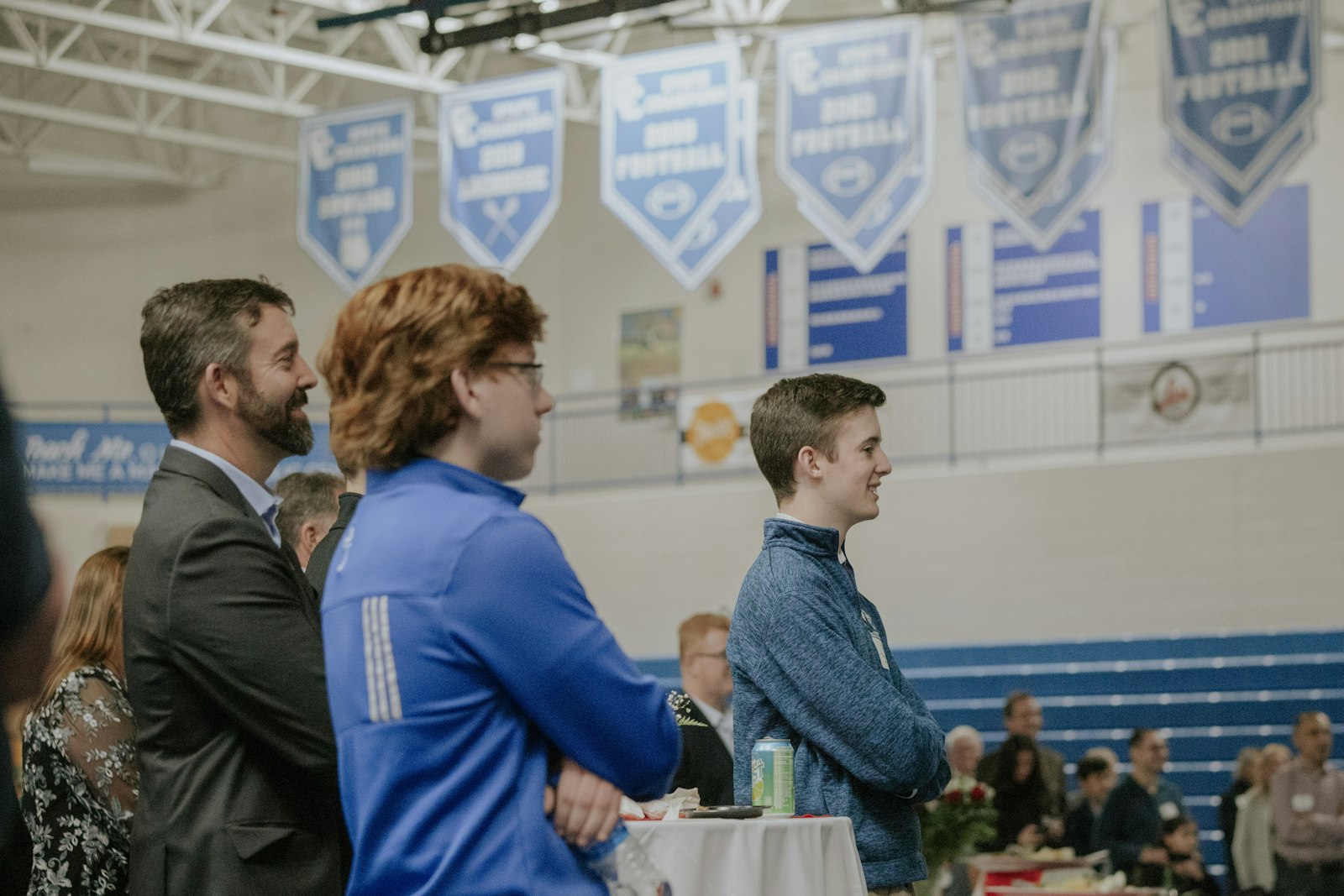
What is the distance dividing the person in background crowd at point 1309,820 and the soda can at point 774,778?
7388 millimetres

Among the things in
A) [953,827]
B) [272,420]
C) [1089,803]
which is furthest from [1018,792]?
[272,420]

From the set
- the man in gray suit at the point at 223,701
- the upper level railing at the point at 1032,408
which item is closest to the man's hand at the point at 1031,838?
the upper level railing at the point at 1032,408

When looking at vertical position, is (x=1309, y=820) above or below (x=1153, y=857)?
above

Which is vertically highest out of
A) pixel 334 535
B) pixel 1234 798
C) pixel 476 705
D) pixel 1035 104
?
pixel 1035 104

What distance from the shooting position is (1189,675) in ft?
47.6

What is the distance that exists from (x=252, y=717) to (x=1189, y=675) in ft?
43.5

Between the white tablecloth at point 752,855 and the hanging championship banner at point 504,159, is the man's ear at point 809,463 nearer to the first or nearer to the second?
the white tablecloth at point 752,855

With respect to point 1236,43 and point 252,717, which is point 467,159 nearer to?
point 1236,43

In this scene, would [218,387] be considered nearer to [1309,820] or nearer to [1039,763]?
[1039,763]

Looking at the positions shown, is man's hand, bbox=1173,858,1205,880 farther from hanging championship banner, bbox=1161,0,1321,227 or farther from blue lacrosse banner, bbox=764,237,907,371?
blue lacrosse banner, bbox=764,237,907,371

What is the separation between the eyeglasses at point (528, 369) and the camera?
195 centimetres

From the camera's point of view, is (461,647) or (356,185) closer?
(461,647)

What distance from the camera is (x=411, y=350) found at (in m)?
1.91

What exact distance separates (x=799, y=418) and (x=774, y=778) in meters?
0.71
